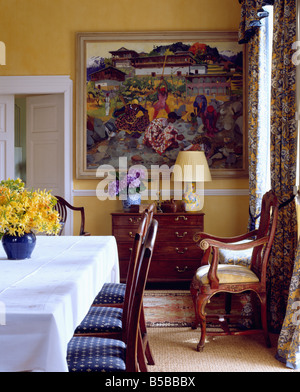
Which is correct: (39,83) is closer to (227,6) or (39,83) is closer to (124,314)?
(227,6)

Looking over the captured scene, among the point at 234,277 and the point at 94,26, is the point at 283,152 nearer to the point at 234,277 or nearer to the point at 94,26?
the point at 234,277

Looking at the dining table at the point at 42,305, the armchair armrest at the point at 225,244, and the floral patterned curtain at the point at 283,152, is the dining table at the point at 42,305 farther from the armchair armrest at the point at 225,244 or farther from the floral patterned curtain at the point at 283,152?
the floral patterned curtain at the point at 283,152

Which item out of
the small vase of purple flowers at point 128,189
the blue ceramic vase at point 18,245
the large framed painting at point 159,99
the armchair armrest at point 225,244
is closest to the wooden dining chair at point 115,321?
the blue ceramic vase at point 18,245

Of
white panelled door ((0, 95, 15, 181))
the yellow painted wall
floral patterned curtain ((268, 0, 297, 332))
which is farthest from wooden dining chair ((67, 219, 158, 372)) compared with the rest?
white panelled door ((0, 95, 15, 181))

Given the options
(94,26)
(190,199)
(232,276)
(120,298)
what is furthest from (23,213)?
(94,26)

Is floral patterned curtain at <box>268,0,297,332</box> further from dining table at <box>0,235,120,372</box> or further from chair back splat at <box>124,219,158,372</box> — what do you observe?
chair back splat at <box>124,219,158,372</box>

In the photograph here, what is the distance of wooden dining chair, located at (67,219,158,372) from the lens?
205cm

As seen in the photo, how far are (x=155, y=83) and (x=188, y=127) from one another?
2.43ft

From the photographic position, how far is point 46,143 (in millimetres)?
6438

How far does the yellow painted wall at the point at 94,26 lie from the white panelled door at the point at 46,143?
0.33m

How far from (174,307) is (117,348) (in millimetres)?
2797

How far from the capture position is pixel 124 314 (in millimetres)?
2682

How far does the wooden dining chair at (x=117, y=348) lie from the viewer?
2.05m
